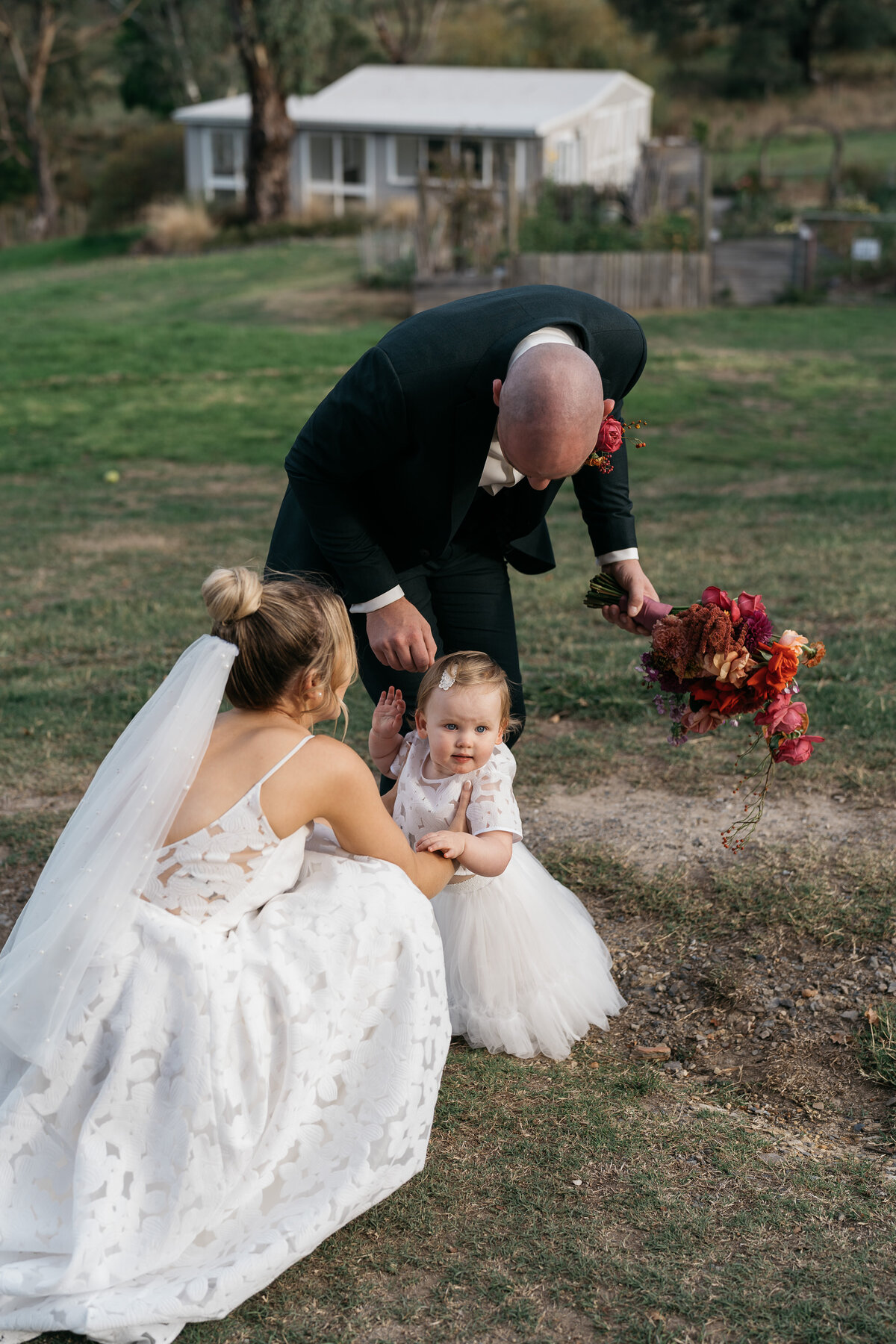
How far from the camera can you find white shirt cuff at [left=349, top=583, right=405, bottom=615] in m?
3.40

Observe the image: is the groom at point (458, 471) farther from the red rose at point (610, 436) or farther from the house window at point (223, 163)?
the house window at point (223, 163)

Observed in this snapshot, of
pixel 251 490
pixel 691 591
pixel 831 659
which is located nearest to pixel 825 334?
pixel 251 490

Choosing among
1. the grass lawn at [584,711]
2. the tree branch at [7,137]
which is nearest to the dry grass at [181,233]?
the grass lawn at [584,711]

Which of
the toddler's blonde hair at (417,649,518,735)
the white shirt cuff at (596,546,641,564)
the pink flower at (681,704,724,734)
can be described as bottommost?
the pink flower at (681,704,724,734)

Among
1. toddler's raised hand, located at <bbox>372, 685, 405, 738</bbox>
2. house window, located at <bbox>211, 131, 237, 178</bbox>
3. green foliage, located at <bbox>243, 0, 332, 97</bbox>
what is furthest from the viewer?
house window, located at <bbox>211, 131, 237, 178</bbox>

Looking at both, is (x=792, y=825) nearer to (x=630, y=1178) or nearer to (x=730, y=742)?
(x=730, y=742)

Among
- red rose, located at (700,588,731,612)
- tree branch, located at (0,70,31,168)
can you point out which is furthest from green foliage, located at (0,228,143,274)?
red rose, located at (700,588,731,612)

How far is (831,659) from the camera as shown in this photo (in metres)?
6.39

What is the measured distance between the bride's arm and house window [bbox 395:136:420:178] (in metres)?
32.9

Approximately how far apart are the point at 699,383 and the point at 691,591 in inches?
292

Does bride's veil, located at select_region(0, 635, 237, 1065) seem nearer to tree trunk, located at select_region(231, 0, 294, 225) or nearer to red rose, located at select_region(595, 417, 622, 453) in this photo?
red rose, located at select_region(595, 417, 622, 453)

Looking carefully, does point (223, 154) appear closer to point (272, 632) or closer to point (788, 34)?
point (788, 34)

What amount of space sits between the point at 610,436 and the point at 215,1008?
6.00 feet

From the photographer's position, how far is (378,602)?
11.2ft
